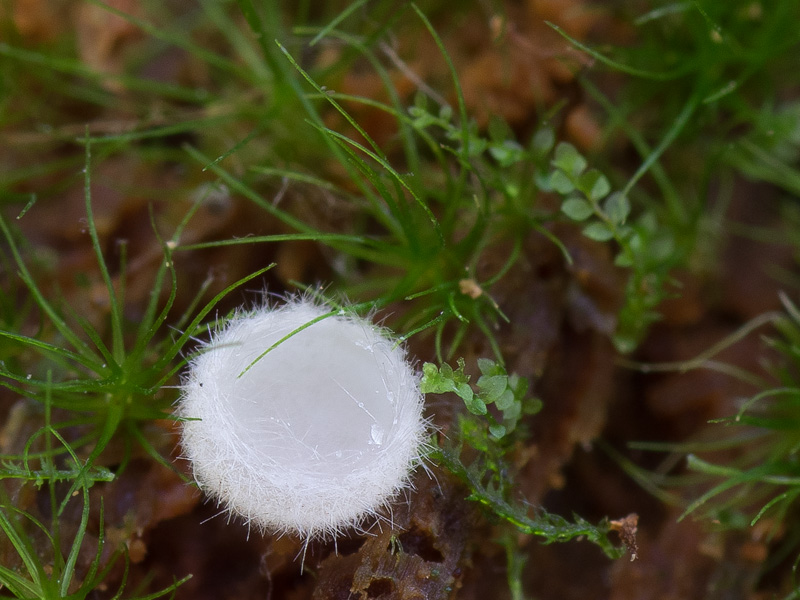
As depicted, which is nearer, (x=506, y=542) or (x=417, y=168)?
(x=506, y=542)

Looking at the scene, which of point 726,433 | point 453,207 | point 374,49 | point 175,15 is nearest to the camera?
point 453,207

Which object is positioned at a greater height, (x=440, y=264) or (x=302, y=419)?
(x=440, y=264)

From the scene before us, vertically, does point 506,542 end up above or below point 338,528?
below

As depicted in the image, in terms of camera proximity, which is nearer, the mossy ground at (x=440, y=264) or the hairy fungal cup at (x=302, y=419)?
the hairy fungal cup at (x=302, y=419)

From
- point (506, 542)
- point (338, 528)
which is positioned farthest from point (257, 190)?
point (506, 542)

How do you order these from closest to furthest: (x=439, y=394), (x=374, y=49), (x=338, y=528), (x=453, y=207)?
1. (x=338, y=528)
2. (x=439, y=394)
3. (x=453, y=207)
4. (x=374, y=49)

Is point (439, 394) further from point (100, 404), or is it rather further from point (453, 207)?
point (100, 404)

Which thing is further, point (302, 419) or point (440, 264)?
point (440, 264)

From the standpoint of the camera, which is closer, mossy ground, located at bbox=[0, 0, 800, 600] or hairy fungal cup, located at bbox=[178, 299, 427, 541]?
hairy fungal cup, located at bbox=[178, 299, 427, 541]
